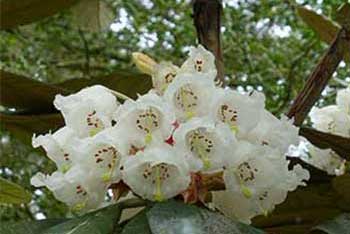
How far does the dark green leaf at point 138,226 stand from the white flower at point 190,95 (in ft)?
0.33

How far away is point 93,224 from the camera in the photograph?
67 centimetres

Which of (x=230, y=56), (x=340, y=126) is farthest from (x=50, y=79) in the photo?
(x=340, y=126)

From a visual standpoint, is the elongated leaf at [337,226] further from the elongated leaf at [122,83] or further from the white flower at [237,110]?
the elongated leaf at [122,83]

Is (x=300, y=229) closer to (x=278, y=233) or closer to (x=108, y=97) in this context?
(x=278, y=233)

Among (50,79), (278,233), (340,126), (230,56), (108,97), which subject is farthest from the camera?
(230,56)

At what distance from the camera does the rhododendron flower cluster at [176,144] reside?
71cm

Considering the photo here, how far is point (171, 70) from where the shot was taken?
2.56 ft

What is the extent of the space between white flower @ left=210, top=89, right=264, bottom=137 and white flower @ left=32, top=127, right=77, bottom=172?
127mm

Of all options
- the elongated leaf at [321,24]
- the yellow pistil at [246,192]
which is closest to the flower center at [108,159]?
the yellow pistil at [246,192]

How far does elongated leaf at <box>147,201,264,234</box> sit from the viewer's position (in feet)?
2.09

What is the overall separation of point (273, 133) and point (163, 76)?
11 centimetres

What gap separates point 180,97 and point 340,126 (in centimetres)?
38

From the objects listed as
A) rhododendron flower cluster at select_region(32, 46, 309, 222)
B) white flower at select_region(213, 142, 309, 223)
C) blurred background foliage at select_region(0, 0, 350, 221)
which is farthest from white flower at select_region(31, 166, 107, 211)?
blurred background foliage at select_region(0, 0, 350, 221)

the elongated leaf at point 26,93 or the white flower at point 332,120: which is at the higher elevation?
the elongated leaf at point 26,93
